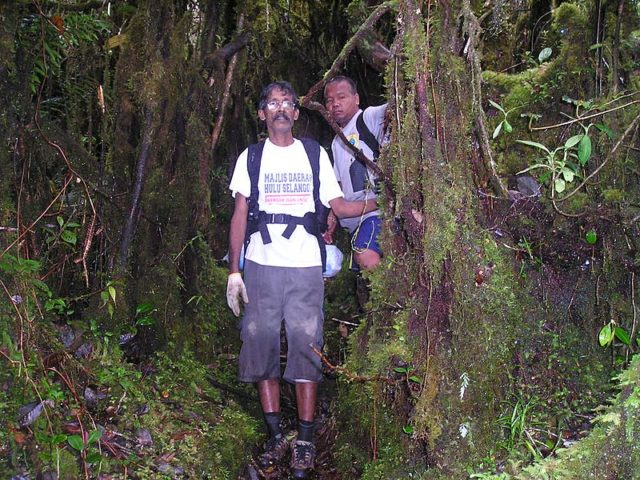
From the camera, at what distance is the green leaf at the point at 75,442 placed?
344 centimetres

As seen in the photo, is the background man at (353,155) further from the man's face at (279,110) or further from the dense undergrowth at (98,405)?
the dense undergrowth at (98,405)

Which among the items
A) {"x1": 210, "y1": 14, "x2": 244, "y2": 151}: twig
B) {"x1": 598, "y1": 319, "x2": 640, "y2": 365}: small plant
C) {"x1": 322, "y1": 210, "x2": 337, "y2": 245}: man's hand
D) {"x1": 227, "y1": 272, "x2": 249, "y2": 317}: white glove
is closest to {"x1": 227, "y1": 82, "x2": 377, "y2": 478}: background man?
{"x1": 227, "y1": 272, "x2": 249, "y2": 317}: white glove

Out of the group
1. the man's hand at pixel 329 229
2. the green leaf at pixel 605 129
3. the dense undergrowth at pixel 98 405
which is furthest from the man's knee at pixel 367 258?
the green leaf at pixel 605 129

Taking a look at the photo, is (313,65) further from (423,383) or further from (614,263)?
(423,383)

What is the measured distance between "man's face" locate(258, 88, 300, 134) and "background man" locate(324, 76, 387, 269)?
41 cm

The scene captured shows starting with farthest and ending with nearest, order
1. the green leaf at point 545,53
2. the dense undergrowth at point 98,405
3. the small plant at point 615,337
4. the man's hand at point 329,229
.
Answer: the man's hand at point 329,229 → the green leaf at point 545,53 → the dense undergrowth at point 98,405 → the small plant at point 615,337

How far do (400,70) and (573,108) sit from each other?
1583 millimetres

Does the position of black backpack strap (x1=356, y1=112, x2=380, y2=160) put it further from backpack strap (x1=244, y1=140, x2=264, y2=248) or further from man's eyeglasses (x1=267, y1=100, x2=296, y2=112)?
backpack strap (x1=244, y1=140, x2=264, y2=248)

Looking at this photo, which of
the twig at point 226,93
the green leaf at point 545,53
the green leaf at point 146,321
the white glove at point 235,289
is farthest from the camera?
the twig at point 226,93

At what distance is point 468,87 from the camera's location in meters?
3.40

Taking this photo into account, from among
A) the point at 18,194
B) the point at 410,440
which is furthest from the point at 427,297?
the point at 18,194

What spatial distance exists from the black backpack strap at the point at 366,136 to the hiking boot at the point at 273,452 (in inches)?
87.2

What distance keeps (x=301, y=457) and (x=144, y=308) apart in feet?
5.55

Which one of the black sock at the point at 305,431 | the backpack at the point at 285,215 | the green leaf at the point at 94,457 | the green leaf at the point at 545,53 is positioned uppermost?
the green leaf at the point at 545,53
